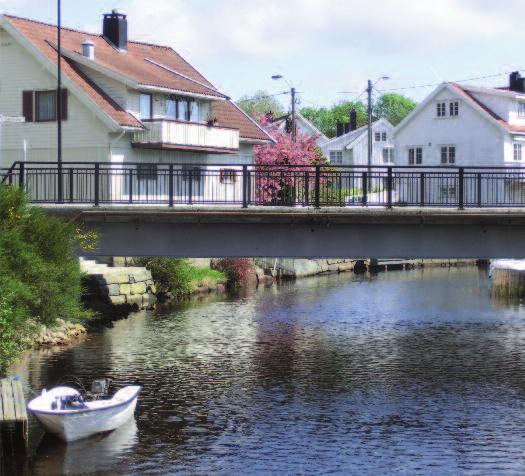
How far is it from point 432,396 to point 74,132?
3258 centimetres

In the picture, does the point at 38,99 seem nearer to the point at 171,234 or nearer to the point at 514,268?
the point at 171,234

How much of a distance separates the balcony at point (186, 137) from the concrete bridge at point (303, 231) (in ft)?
75.6

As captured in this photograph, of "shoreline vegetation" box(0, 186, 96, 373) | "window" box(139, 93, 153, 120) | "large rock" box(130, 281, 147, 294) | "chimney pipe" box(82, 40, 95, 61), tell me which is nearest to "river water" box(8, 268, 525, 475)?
"shoreline vegetation" box(0, 186, 96, 373)

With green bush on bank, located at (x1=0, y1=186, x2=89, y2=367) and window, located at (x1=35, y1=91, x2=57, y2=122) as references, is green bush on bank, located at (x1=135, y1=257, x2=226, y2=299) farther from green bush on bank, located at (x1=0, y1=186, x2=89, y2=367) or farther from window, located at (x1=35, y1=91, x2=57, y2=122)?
green bush on bank, located at (x1=0, y1=186, x2=89, y2=367)

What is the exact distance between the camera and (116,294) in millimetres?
53531

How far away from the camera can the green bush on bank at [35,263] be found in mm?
34531

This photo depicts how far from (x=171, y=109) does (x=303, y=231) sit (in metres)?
28.2

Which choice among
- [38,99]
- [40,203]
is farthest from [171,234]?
[38,99]

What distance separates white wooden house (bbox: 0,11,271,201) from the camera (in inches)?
2333

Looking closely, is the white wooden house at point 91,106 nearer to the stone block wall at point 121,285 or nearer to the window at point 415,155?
the stone block wall at point 121,285

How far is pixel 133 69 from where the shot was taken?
2470 inches

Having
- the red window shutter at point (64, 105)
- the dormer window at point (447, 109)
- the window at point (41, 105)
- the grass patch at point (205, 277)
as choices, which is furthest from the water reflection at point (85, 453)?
the dormer window at point (447, 109)

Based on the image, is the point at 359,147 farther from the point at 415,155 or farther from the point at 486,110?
the point at 486,110

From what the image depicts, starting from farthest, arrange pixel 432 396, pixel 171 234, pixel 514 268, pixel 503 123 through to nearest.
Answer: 1. pixel 503 123
2. pixel 514 268
3. pixel 171 234
4. pixel 432 396
